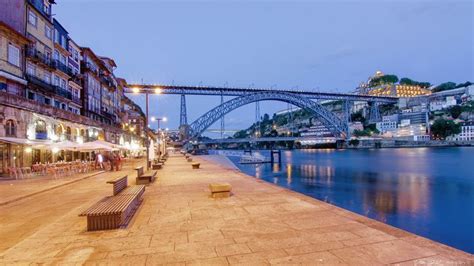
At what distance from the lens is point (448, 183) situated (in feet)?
93.2

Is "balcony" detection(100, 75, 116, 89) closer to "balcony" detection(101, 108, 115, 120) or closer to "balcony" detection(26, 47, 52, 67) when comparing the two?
"balcony" detection(101, 108, 115, 120)

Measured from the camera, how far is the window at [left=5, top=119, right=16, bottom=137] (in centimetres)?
1752

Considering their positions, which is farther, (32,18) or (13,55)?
(32,18)

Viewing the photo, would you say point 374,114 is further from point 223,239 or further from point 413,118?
point 223,239

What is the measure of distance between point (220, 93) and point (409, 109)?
101039mm

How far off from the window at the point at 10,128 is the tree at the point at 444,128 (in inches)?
5463

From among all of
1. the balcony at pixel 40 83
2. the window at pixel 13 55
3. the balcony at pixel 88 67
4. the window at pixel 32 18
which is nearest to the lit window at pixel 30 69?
the balcony at pixel 40 83

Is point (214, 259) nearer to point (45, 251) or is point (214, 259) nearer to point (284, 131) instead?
point (45, 251)

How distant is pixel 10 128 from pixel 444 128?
459 feet

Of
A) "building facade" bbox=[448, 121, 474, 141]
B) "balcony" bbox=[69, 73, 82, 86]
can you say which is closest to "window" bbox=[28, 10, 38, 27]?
"balcony" bbox=[69, 73, 82, 86]

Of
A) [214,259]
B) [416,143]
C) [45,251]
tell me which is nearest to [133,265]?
[214,259]

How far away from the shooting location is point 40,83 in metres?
25.0

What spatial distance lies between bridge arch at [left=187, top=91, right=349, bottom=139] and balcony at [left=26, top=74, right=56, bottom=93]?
53.7 metres

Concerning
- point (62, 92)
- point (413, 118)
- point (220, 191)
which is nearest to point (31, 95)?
point (62, 92)
